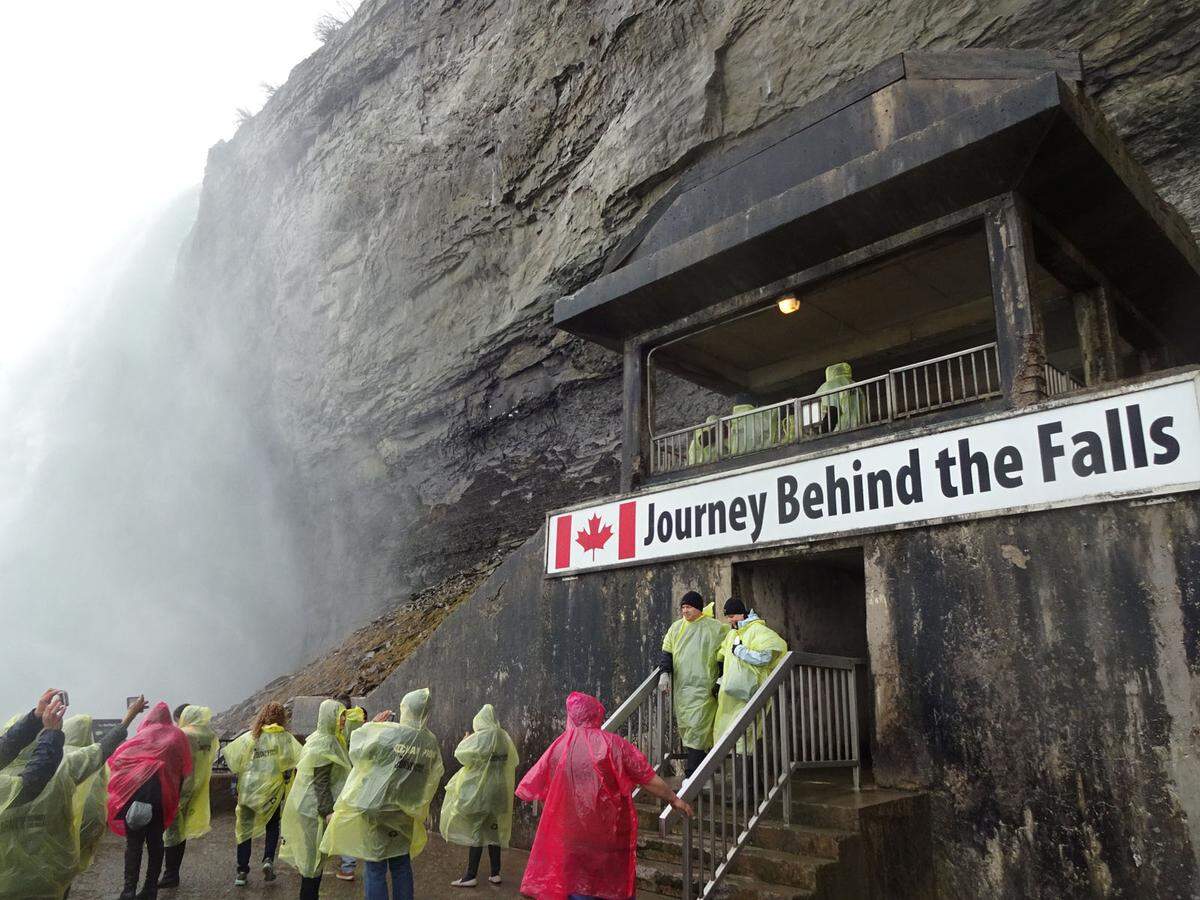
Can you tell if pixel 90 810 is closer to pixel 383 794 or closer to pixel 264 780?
pixel 264 780

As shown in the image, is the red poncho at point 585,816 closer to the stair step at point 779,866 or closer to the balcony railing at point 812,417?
the stair step at point 779,866

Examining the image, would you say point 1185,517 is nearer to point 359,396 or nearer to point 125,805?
point 125,805

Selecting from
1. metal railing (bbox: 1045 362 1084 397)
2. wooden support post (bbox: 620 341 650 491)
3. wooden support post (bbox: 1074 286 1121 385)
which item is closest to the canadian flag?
wooden support post (bbox: 620 341 650 491)

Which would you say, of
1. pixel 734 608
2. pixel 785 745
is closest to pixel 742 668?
pixel 734 608

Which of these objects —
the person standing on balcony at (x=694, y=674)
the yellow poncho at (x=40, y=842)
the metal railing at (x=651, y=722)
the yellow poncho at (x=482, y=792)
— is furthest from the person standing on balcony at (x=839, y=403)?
the yellow poncho at (x=40, y=842)

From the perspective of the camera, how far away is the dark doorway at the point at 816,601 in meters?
8.38

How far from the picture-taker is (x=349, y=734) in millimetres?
9289

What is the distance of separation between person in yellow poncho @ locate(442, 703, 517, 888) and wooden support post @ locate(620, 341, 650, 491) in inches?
151

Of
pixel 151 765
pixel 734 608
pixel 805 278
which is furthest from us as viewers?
pixel 805 278

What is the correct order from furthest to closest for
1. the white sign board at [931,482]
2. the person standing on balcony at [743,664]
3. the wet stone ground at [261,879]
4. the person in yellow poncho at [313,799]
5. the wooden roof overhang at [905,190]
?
the wooden roof overhang at [905,190]
the wet stone ground at [261,879]
the person standing on balcony at [743,664]
the person in yellow poncho at [313,799]
the white sign board at [931,482]

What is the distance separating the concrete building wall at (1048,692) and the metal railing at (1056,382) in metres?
1.59

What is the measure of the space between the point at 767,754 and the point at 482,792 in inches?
98.5

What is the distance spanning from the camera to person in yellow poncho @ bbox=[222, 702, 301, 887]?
7320mm

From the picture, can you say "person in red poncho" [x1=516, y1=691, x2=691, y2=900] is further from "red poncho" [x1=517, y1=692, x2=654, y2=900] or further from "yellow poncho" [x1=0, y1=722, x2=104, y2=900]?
"yellow poncho" [x1=0, y1=722, x2=104, y2=900]
